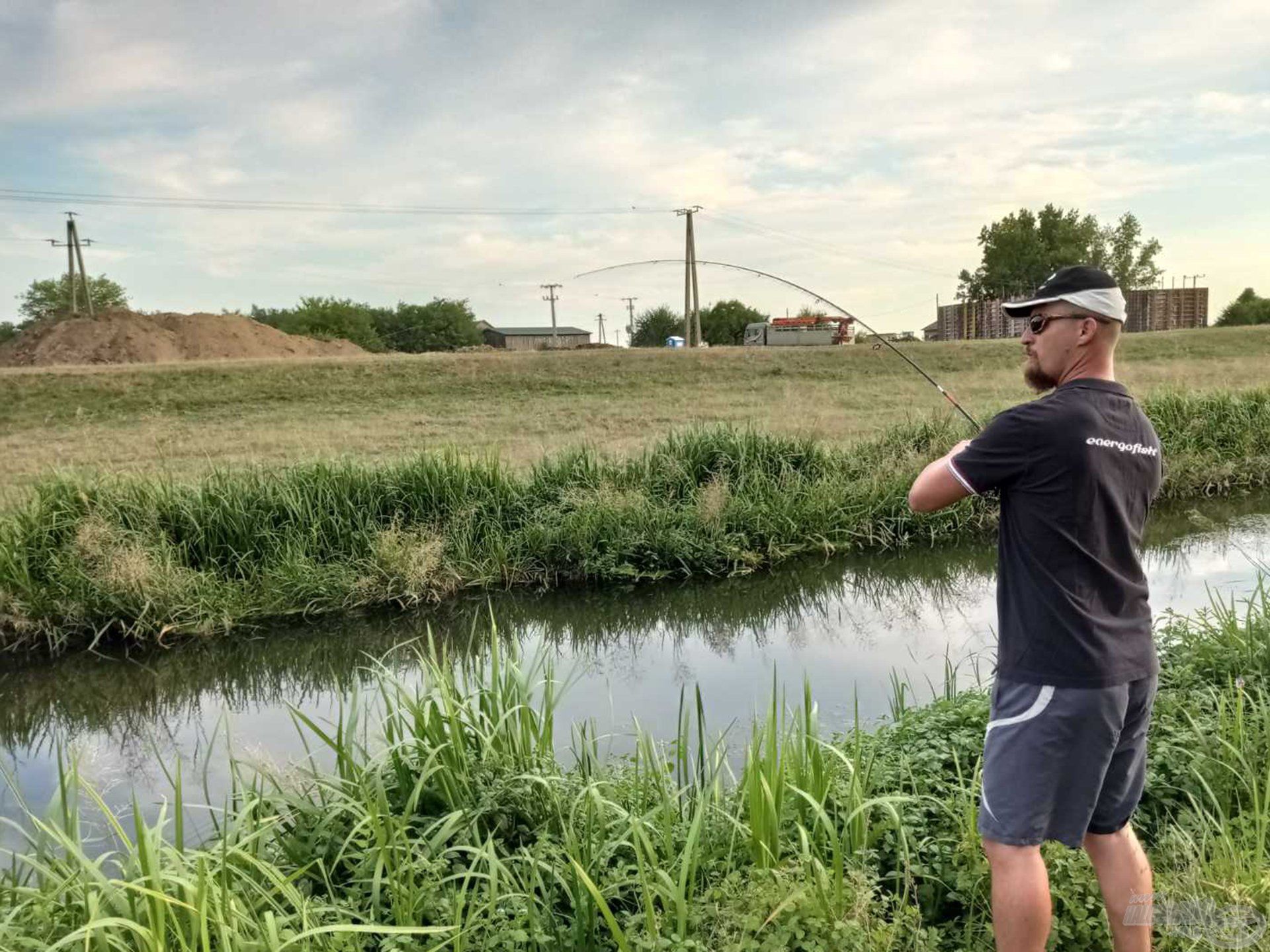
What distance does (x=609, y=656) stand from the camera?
23.7 ft

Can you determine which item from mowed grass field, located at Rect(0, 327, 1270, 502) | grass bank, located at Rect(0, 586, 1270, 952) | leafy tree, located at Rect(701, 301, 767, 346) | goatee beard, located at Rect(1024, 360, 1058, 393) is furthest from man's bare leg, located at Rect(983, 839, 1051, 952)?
leafy tree, located at Rect(701, 301, 767, 346)

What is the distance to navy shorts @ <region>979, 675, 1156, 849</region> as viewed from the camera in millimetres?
2180

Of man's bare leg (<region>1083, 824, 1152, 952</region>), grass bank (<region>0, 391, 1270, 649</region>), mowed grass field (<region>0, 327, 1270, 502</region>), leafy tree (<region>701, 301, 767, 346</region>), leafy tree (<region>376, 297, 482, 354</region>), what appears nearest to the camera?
man's bare leg (<region>1083, 824, 1152, 952</region>)

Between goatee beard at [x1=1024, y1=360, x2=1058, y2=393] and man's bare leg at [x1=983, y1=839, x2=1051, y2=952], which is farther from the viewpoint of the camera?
goatee beard at [x1=1024, y1=360, x2=1058, y2=393]

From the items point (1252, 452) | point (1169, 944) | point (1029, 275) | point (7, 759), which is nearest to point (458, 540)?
point (7, 759)

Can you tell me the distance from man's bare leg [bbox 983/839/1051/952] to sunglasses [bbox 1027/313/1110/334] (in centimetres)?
129

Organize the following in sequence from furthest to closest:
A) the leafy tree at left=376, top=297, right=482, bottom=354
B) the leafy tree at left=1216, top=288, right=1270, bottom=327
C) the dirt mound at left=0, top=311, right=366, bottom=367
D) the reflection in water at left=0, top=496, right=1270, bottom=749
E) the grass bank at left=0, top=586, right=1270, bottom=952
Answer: the leafy tree at left=376, top=297, right=482, bottom=354
the leafy tree at left=1216, top=288, right=1270, bottom=327
the dirt mound at left=0, top=311, right=366, bottom=367
the reflection in water at left=0, top=496, right=1270, bottom=749
the grass bank at left=0, top=586, right=1270, bottom=952

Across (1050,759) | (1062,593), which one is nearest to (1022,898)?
(1050,759)

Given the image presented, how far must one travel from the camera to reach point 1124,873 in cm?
241

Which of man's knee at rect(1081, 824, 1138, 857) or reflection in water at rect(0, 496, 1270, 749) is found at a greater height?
man's knee at rect(1081, 824, 1138, 857)

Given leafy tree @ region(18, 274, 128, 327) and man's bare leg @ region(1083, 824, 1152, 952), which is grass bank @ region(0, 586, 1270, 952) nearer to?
man's bare leg @ region(1083, 824, 1152, 952)

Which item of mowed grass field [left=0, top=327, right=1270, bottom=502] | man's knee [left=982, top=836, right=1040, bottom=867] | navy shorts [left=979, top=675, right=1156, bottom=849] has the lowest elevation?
man's knee [left=982, top=836, right=1040, bottom=867]

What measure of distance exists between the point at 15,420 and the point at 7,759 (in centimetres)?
1790

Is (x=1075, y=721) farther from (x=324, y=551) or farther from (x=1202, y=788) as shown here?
(x=324, y=551)
